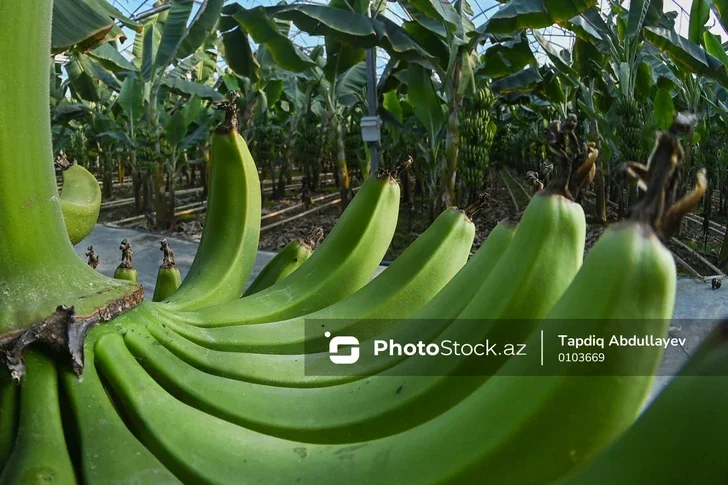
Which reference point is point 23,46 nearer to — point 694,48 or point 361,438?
point 361,438

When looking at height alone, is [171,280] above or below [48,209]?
below

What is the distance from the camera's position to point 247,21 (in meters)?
4.88

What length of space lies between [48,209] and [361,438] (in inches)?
13.3

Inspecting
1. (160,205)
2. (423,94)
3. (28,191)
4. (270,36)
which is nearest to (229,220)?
(28,191)

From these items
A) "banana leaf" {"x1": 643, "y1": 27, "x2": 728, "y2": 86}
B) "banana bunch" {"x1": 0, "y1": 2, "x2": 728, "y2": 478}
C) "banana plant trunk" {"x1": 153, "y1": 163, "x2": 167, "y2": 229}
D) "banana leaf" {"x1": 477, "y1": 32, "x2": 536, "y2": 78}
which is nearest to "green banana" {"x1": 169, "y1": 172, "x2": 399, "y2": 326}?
"banana bunch" {"x1": 0, "y1": 2, "x2": 728, "y2": 478}

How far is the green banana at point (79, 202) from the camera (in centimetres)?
80

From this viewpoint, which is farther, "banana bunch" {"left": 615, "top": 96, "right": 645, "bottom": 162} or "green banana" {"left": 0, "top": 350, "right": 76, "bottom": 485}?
"banana bunch" {"left": 615, "top": 96, "right": 645, "bottom": 162}

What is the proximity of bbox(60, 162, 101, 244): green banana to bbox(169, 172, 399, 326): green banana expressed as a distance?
270 mm

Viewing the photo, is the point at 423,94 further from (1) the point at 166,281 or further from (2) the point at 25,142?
(2) the point at 25,142

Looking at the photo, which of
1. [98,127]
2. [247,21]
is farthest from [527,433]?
[98,127]

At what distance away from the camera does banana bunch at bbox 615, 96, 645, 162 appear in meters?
5.27

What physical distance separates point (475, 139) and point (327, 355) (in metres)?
5.22

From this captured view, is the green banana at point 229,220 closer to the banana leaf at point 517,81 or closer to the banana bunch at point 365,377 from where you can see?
the banana bunch at point 365,377

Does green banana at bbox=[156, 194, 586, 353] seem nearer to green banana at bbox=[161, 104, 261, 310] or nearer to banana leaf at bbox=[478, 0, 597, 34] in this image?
green banana at bbox=[161, 104, 261, 310]
